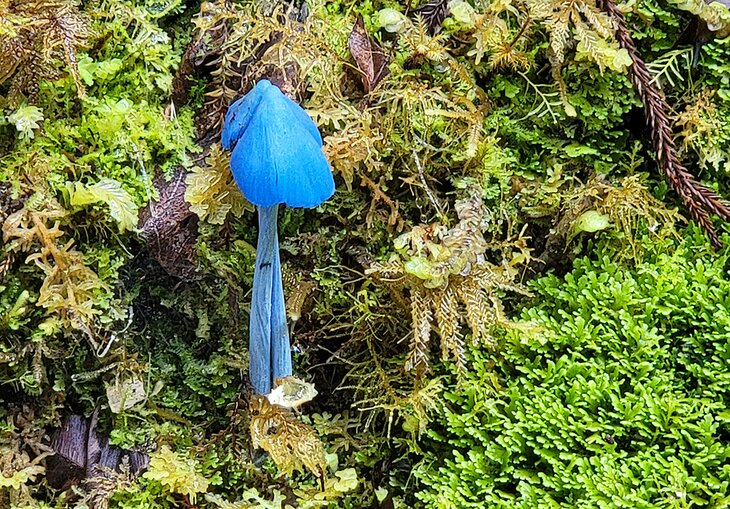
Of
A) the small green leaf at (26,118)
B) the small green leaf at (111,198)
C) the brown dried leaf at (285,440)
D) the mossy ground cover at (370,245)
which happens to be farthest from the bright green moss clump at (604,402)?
the small green leaf at (26,118)

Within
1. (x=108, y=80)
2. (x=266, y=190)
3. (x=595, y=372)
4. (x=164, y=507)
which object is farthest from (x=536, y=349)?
(x=108, y=80)

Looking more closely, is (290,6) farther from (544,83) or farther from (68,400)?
(68,400)

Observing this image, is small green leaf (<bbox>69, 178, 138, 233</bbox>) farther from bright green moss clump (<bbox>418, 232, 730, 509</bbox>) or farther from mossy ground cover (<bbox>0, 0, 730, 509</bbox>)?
bright green moss clump (<bbox>418, 232, 730, 509</bbox>)

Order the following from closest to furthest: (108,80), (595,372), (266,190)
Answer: (266,190), (595,372), (108,80)

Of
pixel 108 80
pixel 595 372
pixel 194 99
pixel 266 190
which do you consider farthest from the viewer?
pixel 194 99

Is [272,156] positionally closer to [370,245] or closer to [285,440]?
[370,245]

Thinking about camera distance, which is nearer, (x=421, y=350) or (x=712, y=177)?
(x=421, y=350)

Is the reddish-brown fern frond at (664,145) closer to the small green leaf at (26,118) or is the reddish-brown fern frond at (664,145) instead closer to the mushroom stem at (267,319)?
the mushroom stem at (267,319)
